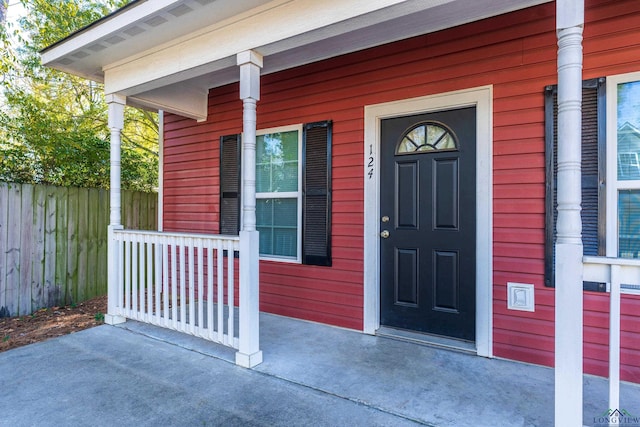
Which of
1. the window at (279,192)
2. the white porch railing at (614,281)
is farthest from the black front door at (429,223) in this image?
the white porch railing at (614,281)

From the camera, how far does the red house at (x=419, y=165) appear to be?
2184 mm

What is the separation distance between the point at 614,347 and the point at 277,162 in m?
3.13

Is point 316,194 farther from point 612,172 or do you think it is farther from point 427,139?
point 612,172

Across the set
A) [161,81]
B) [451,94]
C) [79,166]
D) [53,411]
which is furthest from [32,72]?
[451,94]

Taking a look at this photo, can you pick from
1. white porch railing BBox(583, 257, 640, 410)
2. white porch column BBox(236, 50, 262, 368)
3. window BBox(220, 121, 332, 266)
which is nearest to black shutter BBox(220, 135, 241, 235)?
window BBox(220, 121, 332, 266)

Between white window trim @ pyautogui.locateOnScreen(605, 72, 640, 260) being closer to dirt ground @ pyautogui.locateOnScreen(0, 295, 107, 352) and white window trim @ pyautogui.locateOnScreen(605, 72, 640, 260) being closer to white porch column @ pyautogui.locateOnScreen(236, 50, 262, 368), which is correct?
white porch column @ pyautogui.locateOnScreen(236, 50, 262, 368)

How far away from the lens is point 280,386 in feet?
7.29

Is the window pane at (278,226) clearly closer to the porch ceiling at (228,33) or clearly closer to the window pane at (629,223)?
the porch ceiling at (228,33)

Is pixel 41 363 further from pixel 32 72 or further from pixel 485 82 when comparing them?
pixel 32 72

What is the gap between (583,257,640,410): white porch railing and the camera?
1.51 m

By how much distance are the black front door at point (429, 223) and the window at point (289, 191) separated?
24.7 inches

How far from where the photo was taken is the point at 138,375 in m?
2.39

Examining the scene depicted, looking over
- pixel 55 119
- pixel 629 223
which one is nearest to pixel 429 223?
pixel 629 223

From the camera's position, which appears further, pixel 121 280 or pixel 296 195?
pixel 296 195
